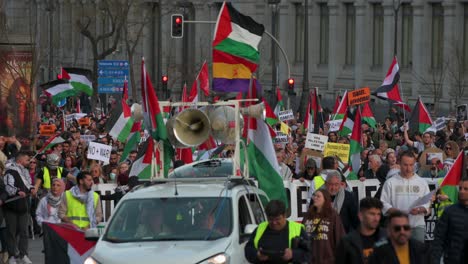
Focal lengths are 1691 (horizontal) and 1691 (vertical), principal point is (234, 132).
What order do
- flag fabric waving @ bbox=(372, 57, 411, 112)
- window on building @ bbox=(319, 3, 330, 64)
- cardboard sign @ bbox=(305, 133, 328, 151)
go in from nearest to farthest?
cardboard sign @ bbox=(305, 133, 328, 151) < flag fabric waving @ bbox=(372, 57, 411, 112) < window on building @ bbox=(319, 3, 330, 64)

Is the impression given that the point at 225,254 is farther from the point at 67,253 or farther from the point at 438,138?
the point at 438,138

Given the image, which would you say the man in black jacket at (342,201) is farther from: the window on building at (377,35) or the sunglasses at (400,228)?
the window on building at (377,35)

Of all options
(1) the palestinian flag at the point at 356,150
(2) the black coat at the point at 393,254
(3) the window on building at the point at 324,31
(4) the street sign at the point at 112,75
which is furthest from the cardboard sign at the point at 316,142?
(3) the window on building at the point at 324,31

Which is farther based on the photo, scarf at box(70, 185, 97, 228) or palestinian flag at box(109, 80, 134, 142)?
palestinian flag at box(109, 80, 134, 142)

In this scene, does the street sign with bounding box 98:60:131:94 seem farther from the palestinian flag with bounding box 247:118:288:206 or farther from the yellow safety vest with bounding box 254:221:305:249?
the yellow safety vest with bounding box 254:221:305:249

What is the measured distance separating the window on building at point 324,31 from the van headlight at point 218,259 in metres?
54.5

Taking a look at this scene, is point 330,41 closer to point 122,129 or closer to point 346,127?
point 346,127

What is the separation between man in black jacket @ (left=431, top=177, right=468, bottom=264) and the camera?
14.7 metres

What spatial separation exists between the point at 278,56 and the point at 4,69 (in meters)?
27.7

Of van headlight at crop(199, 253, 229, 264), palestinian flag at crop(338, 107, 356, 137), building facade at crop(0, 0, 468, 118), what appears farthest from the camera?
building facade at crop(0, 0, 468, 118)

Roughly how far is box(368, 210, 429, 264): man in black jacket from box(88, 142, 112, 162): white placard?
1303 centimetres

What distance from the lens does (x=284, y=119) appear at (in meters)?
35.3

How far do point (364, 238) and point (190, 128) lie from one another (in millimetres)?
6340

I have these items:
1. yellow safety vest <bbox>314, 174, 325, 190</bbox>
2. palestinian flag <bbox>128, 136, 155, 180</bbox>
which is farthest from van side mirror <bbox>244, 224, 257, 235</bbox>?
palestinian flag <bbox>128, 136, 155, 180</bbox>
